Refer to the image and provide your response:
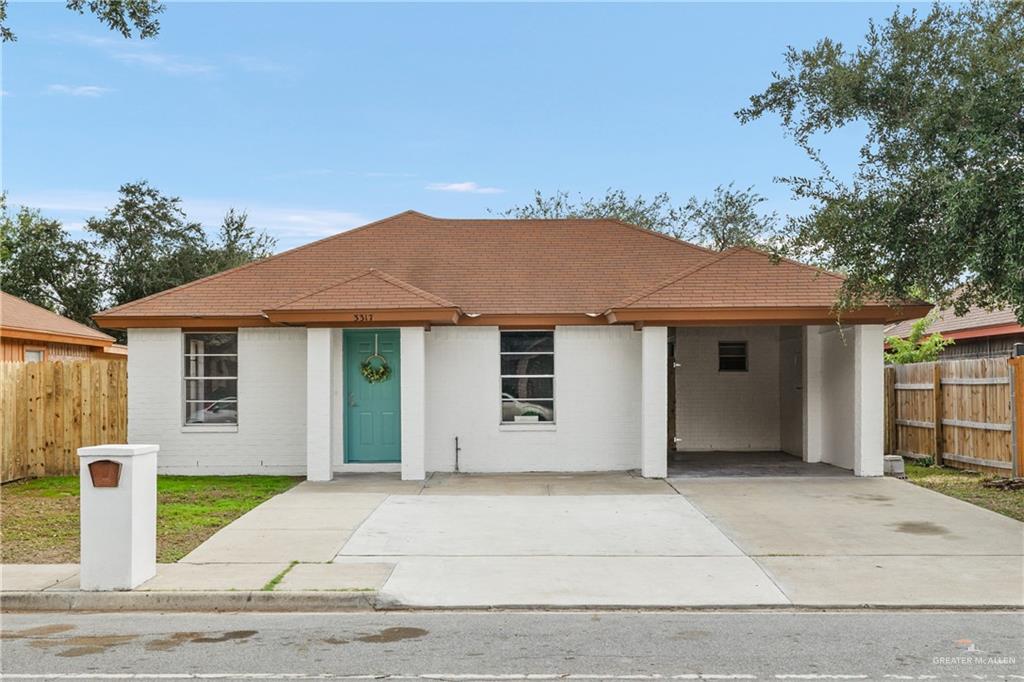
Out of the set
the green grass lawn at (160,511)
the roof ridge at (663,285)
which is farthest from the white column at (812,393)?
Result: the green grass lawn at (160,511)

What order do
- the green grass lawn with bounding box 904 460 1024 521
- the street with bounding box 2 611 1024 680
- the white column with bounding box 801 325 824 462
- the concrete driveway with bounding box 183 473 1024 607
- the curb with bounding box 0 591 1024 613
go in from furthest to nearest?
the white column with bounding box 801 325 824 462 < the green grass lawn with bounding box 904 460 1024 521 < the concrete driveway with bounding box 183 473 1024 607 < the curb with bounding box 0 591 1024 613 < the street with bounding box 2 611 1024 680

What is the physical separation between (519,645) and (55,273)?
1459 inches

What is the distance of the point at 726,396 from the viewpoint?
19672 millimetres

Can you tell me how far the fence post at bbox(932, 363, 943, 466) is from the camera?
17.3 m

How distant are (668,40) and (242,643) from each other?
1622 cm

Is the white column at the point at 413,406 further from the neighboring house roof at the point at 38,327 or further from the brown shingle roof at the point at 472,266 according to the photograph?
the neighboring house roof at the point at 38,327

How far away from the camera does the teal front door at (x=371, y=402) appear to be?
16375 millimetres

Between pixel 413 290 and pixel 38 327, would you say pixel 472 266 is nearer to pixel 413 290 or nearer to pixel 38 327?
pixel 413 290

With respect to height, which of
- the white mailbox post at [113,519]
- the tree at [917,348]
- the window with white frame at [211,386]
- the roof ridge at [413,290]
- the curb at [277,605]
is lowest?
the curb at [277,605]

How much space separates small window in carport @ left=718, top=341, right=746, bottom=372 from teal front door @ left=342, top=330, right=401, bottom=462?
724cm

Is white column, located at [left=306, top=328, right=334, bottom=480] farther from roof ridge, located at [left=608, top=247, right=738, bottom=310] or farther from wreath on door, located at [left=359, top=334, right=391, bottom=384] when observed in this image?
roof ridge, located at [left=608, top=247, right=738, bottom=310]

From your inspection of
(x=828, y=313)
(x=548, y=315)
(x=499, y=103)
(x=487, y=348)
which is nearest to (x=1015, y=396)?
(x=828, y=313)

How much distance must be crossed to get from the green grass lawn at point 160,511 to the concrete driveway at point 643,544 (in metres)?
0.42

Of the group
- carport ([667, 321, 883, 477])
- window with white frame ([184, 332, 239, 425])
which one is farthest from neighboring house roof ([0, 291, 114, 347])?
carport ([667, 321, 883, 477])
